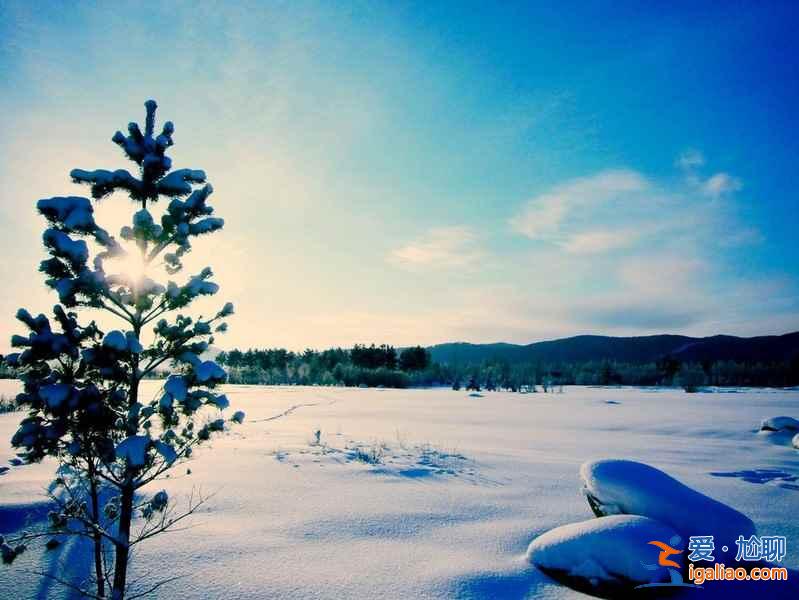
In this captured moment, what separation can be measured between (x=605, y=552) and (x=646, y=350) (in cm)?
11754

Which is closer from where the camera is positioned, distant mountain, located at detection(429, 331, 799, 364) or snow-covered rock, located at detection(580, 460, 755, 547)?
snow-covered rock, located at detection(580, 460, 755, 547)

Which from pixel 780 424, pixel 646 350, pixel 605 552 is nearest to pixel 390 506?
pixel 605 552

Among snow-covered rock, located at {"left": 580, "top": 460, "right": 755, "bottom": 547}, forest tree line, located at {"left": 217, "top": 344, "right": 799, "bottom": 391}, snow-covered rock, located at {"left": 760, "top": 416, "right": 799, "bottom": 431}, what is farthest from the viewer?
forest tree line, located at {"left": 217, "top": 344, "right": 799, "bottom": 391}

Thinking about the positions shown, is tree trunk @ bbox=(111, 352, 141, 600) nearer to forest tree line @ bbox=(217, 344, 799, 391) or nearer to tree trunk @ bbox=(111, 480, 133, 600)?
tree trunk @ bbox=(111, 480, 133, 600)

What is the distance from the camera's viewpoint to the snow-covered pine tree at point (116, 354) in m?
2.47

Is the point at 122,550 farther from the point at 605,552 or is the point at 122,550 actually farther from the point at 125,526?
the point at 605,552

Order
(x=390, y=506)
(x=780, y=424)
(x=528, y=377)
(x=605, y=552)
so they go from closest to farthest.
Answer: (x=605, y=552) → (x=390, y=506) → (x=780, y=424) → (x=528, y=377)

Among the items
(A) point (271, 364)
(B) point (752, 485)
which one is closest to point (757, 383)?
(B) point (752, 485)

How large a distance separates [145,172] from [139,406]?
1.65 metres

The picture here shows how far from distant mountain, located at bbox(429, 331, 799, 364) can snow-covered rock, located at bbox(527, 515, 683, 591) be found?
8277 centimetres

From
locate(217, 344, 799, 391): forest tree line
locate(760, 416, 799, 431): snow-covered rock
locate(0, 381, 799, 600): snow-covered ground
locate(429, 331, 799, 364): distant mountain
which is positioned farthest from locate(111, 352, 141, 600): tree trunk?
locate(429, 331, 799, 364): distant mountain

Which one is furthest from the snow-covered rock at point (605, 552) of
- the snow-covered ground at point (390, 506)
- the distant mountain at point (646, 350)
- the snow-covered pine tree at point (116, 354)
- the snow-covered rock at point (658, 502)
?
the distant mountain at point (646, 350)

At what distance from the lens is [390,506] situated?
15.4 ft

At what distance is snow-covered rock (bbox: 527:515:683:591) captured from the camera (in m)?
3.02
